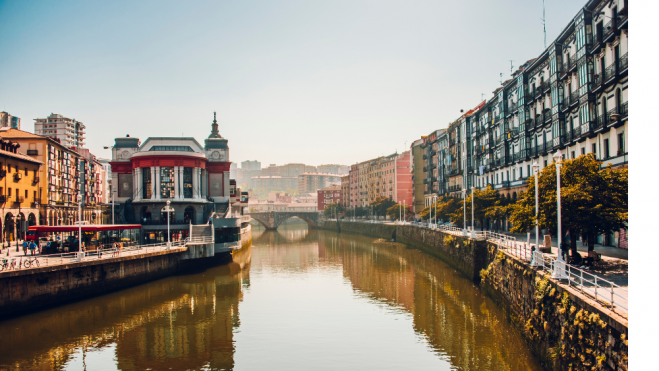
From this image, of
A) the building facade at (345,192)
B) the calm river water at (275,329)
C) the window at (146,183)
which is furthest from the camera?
the building facade at (345,192)

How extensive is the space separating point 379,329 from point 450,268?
26353 mm

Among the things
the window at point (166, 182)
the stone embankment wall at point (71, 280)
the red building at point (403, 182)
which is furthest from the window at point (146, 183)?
the red building at point (403, 182)

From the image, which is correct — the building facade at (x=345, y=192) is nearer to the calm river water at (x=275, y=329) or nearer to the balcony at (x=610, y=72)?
the calm river water at (x=275, y=329)

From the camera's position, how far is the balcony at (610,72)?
36.0 metres

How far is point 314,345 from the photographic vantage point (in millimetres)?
27078

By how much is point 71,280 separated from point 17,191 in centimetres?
2917

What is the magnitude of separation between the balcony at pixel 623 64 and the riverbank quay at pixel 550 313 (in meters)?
16.1

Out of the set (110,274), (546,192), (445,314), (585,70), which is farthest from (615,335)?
(110,274)

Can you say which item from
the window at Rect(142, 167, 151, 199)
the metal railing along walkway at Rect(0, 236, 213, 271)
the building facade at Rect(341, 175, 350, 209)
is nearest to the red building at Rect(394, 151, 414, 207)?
the building facade at Rect(341, 175, 350, 209)

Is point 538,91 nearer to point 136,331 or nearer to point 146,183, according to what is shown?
point 136,331

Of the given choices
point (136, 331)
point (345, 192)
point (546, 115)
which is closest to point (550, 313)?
point (136, 331)

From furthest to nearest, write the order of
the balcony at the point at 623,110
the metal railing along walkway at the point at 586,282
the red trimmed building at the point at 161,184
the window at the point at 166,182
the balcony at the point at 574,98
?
the window at the point at 166,182, the red trimmed building at the point at 161,184, the balcony at the point at 574,98, the balcony at the point at 623,110, the metal railing along walkway at the point at 586,282

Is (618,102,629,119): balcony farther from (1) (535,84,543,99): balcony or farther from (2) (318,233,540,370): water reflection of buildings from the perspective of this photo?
(1) (535,84,543,99): balcony
